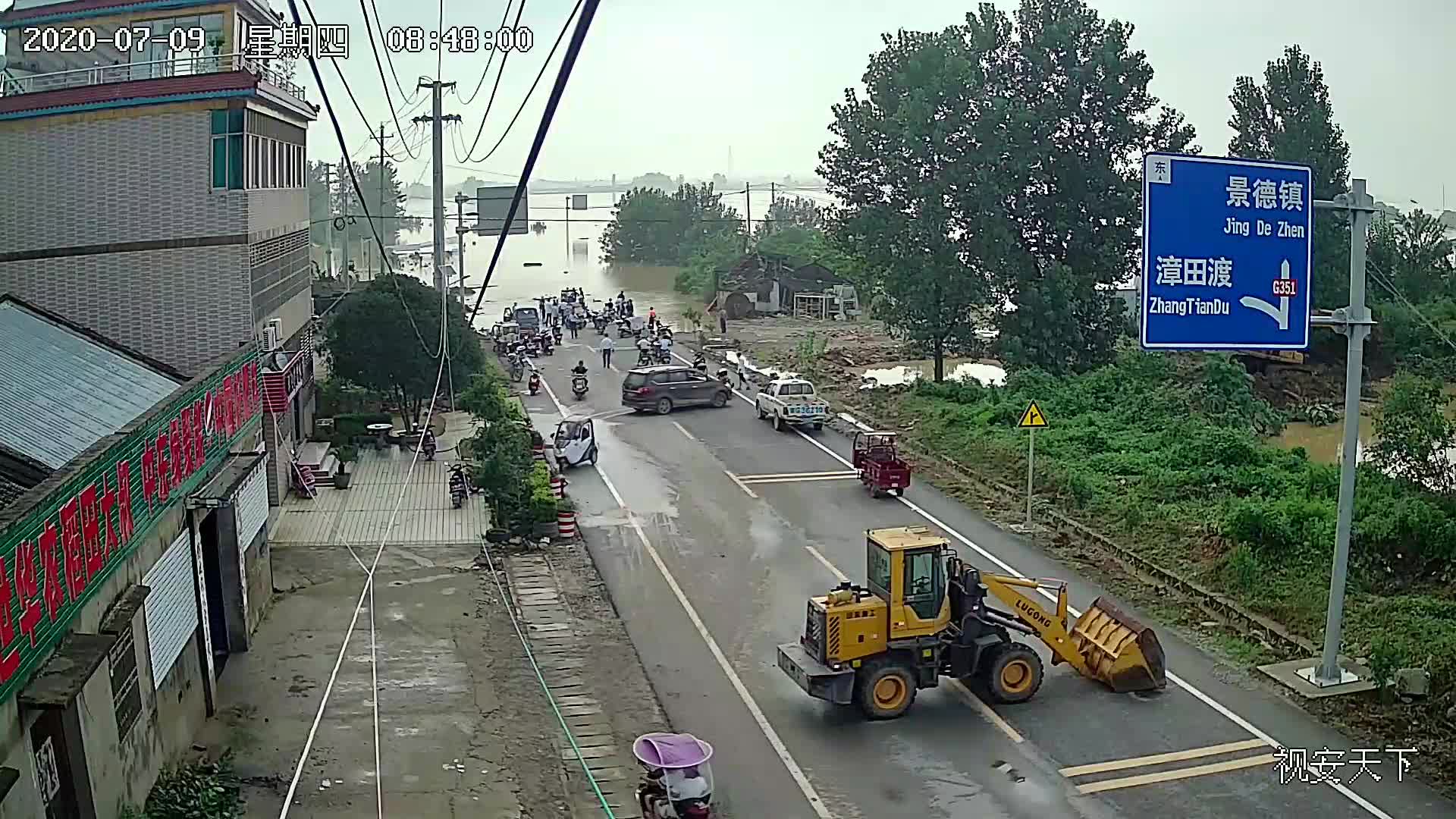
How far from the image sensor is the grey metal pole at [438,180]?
28.8 meters

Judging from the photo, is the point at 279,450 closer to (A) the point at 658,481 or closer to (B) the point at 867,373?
(A) the point at 658,481

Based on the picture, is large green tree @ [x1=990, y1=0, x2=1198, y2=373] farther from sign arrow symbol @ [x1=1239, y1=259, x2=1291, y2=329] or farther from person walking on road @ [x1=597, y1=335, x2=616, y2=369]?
sign arrow symbol @ [x1=1239, y1=259, x2=1291, y2=329]

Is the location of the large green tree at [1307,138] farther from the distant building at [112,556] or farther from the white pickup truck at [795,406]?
the distant building at [112,556]

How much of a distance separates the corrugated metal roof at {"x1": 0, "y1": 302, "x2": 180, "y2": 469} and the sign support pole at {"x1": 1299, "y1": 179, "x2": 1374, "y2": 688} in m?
12.3

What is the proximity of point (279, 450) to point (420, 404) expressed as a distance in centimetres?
722

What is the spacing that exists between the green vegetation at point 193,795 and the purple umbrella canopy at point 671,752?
3.40 metres

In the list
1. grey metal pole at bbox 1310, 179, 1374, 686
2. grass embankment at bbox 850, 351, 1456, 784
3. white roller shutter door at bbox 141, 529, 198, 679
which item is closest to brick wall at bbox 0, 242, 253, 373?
white roller shutter door at bbox 141, 529, 198, 679

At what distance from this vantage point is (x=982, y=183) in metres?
33.8

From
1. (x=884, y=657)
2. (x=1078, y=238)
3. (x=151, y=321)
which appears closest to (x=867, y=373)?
(x=1078, y=238)

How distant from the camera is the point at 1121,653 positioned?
1398 cm

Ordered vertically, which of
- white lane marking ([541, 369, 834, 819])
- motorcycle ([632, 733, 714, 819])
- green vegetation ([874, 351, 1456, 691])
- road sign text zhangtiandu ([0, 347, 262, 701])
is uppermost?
road sign text zhangtiandu ([0, 347, 262, 701])

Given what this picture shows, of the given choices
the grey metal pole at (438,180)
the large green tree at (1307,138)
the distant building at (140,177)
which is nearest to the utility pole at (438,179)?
the grey metal pole at (438,180)

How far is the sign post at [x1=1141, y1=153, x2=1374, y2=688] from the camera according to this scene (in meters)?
13.1

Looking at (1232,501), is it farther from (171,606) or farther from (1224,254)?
(171,606)
